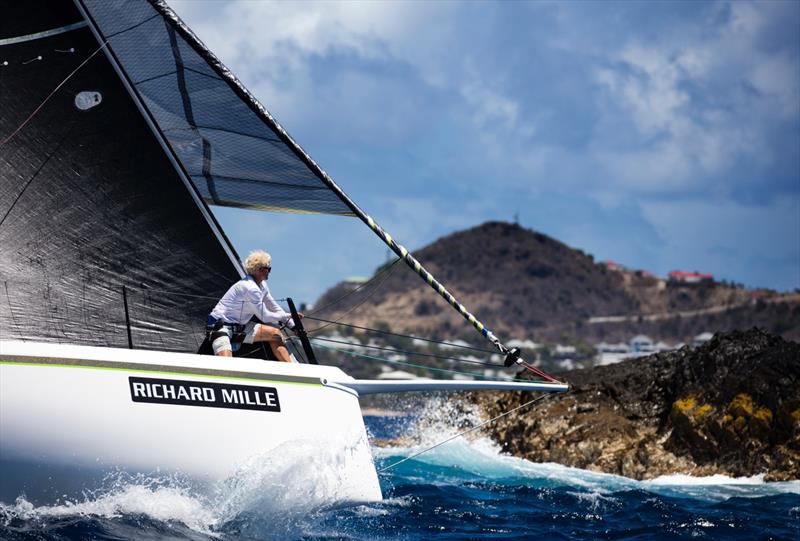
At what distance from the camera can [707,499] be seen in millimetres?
14586

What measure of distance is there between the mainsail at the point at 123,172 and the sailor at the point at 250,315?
84cm

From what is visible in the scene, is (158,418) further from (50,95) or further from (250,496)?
(50,95)

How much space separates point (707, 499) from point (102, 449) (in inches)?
362

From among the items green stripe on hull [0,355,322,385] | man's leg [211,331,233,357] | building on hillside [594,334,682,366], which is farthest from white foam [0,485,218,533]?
building on hillside [594,334,682,366]

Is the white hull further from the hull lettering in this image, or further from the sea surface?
the sea surface

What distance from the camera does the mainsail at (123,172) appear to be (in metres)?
9.98

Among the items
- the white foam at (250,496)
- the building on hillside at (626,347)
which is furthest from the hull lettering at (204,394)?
the building on hillside at (626,347)

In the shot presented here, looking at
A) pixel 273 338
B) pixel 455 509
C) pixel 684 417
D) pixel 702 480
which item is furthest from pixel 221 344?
pixel 684 417

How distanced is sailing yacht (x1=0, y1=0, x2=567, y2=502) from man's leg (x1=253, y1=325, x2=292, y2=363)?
26.0 inches


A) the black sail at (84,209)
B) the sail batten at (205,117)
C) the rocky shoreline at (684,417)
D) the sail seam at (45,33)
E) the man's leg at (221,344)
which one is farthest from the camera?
the rocky shoreline at (684,417)

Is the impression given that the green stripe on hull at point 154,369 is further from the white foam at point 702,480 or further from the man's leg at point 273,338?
the white foam at point 702,480

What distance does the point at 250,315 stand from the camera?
9.98 metres

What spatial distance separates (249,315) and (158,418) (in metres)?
1.56

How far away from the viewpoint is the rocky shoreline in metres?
16.6
